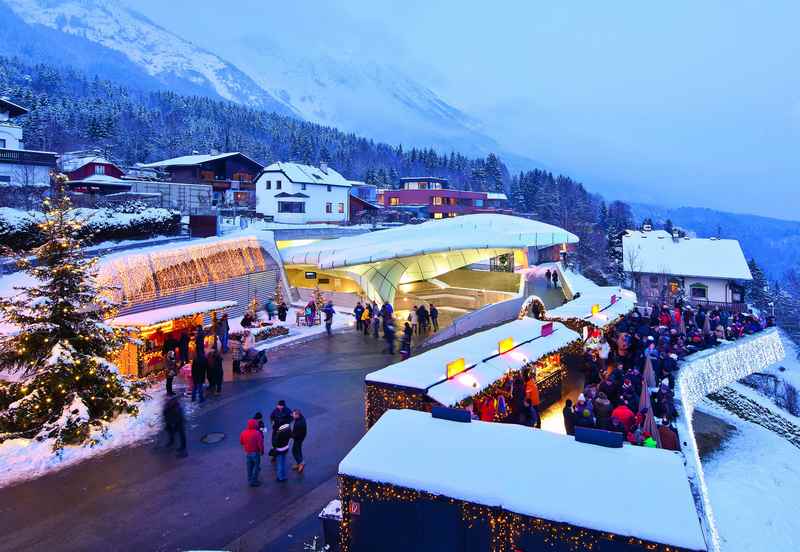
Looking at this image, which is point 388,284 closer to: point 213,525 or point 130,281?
point 130,281

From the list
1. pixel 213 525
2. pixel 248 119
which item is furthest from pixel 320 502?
pixel 248 119

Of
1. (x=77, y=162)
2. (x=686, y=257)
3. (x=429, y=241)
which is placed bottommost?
(x=686, y=257)

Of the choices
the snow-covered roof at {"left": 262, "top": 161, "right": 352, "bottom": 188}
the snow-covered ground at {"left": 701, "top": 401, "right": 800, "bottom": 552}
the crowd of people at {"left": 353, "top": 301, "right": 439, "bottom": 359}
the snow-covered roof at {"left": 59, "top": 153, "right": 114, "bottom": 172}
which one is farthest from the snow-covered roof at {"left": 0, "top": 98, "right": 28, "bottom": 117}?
the snow-covered ground at {"left": 701, "top": 401, "right": 800, "bottom": 552}

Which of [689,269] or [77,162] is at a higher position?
[77,162]

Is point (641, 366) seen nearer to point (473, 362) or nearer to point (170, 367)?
point (473, 362)

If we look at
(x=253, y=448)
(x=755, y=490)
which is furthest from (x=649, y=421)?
(x=755, y=490)

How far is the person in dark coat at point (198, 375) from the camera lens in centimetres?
1452

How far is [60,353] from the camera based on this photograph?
37.7 feet

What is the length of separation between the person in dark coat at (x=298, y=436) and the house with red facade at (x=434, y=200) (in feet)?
225

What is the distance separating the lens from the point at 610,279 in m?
63.2

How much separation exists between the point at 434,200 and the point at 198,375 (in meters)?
69.3

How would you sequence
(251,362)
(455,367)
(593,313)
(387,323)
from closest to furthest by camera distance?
(455,367)
(251,362)
(593,313)
(387,323)

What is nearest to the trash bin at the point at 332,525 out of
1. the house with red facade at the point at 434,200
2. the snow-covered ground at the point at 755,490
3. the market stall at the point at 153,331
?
the market stall at the point at 153,331

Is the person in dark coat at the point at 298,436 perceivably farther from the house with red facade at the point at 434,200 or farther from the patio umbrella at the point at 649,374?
the house with red facade at the point at 434,200
